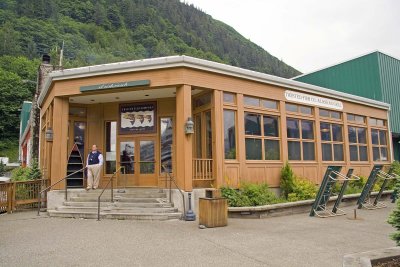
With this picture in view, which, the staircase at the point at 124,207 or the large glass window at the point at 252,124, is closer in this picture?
the staircase at the point at 124,207

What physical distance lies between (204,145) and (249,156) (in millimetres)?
1675

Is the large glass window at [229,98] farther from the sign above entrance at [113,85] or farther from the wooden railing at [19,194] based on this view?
the wooden railing at [19,194]

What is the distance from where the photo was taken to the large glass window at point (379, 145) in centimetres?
1884

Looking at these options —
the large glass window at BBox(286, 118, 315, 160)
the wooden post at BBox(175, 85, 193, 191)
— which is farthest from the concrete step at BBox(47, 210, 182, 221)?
the large glass window at BBox(286, 118, 315, 160)

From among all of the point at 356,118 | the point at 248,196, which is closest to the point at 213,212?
the point at 248,196

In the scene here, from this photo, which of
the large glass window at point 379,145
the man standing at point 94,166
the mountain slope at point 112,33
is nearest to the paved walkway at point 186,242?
the man standing at point 94,166

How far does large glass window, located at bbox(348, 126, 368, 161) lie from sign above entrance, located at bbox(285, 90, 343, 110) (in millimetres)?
1676

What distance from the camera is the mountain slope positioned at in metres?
77.5

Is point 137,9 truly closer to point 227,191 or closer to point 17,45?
point 17,45

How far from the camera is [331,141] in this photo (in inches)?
635

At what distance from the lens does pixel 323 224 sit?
9781mm

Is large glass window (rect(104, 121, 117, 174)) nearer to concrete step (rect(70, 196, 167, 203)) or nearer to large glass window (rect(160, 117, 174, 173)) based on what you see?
large glass window (rect(160, 117, 174, 173))

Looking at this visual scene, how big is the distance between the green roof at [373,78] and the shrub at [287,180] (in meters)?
10.9

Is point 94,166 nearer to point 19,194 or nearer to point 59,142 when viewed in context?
point 59,142
